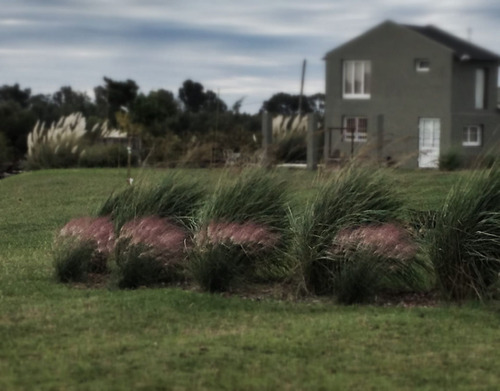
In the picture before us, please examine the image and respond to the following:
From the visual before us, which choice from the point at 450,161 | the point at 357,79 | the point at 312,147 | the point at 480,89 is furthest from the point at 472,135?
the point at 450,161

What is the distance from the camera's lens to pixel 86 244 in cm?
965

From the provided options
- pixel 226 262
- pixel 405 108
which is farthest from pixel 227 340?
pixel 405 108

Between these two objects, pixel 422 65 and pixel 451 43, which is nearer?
pixel 422 65

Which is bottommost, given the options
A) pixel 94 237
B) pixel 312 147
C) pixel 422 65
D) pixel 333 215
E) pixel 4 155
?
pixel 94 237

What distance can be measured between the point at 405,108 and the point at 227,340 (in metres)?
33.2

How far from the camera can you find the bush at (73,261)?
9539 mm

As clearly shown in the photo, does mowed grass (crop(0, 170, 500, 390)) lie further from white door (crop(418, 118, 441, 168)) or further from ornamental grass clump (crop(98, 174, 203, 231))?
white door (crop(418, 118, 441, 168))

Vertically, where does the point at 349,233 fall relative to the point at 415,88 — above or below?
below

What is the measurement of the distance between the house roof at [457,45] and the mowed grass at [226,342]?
2936 centimetres

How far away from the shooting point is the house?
124 feet

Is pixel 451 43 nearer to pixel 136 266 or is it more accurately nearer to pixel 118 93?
pixel 118 93

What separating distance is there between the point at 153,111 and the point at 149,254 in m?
44.6

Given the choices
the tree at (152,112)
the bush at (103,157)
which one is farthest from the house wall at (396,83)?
the tree at (152,112)

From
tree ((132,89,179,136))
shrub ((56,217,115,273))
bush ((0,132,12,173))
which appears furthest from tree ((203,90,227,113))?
shrub ((56,217,115,273))
